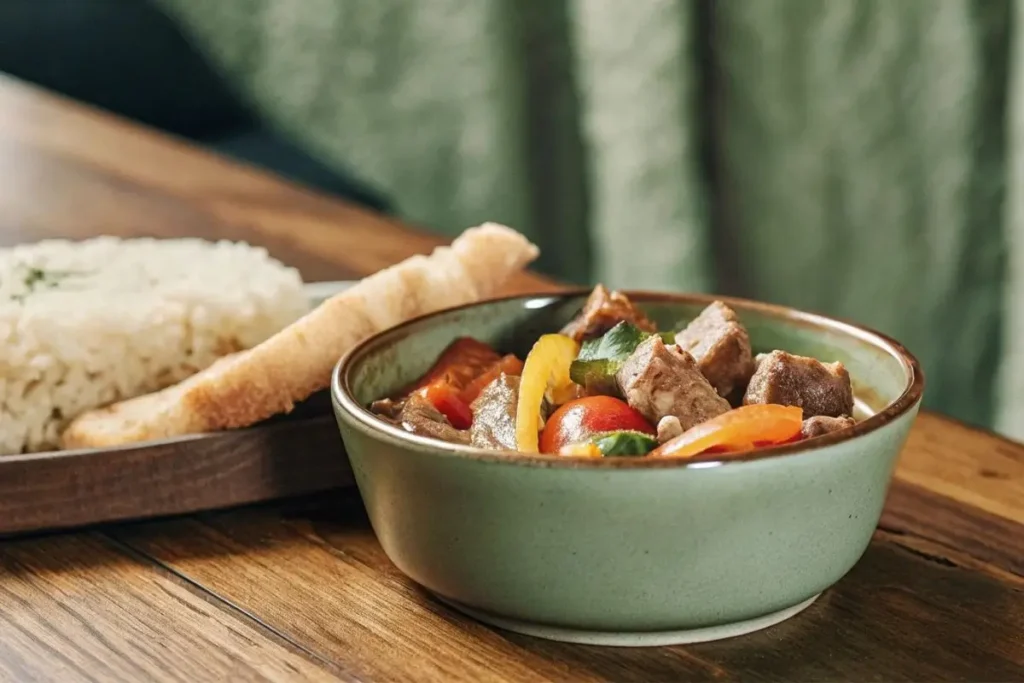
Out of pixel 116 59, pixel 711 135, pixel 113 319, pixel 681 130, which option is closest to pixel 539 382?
pixel 113 319

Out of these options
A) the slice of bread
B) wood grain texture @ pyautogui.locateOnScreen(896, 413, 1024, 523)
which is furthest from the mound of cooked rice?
wood grain texture @ pyautogui.locateOnScreen(896, 413, 1024, 523)

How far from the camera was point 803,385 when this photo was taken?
104cm

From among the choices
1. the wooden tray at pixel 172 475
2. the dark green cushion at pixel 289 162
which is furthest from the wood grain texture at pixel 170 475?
the dark green cushion at pixel 289 162

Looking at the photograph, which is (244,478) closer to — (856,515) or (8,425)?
(8,425)

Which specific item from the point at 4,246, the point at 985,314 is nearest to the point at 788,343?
the point at 4,246

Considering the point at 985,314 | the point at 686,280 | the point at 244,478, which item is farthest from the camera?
the point at 686,280

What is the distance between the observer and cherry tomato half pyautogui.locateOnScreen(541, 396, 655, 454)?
1013mm

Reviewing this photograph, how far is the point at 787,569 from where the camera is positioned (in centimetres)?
94

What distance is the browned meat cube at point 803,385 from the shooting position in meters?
1.04

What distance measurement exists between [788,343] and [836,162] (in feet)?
5.94

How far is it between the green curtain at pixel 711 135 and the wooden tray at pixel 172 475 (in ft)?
5.84

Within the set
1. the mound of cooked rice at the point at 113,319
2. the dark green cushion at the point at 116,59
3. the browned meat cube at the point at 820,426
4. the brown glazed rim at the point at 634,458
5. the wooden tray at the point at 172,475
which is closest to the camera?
the brown glazed rim at the point at 634,458

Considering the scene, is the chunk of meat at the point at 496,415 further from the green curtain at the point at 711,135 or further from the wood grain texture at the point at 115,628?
the green curtain at the point at 711,135

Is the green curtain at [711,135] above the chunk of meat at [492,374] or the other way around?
the other way around
